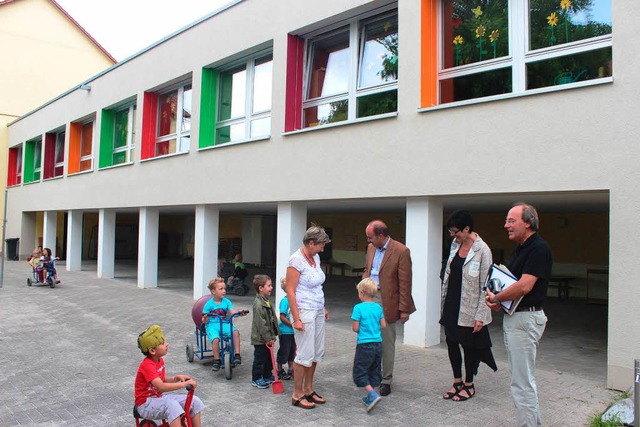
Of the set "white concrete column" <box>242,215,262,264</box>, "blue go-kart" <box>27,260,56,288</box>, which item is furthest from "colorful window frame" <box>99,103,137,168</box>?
"white concrete column" <box>242,215,262,264</box>

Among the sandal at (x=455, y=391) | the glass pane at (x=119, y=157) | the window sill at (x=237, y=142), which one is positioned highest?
the glass pane at (x=119, y=157)

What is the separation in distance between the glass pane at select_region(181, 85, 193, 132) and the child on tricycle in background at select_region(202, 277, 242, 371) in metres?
7.86

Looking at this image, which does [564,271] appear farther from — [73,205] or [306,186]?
[73,205]

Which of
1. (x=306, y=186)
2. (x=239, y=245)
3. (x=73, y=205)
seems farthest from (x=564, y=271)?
(x=73, y=205)

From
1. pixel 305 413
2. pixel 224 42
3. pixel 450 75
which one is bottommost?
pixel 305 413

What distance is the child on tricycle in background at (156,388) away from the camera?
3.59 meters

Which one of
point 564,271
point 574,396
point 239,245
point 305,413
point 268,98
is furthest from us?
point 239,245

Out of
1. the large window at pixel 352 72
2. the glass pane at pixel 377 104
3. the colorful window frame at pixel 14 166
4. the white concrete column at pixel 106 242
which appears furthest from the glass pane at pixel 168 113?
the colorful window frame at pixel 14 166

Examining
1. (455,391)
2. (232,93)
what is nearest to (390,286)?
(455,391)

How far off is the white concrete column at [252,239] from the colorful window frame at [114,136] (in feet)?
22.6

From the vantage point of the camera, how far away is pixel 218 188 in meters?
11.4

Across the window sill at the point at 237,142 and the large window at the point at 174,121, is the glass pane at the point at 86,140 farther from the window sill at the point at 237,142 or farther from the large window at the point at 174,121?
the window sill at the point at 237,142

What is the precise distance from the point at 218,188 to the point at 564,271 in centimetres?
878

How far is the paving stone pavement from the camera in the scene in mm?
4605
